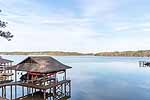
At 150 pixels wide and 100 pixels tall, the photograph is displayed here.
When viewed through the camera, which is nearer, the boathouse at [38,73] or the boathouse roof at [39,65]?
the boathouse at [38,73]

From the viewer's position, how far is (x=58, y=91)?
3669 cm

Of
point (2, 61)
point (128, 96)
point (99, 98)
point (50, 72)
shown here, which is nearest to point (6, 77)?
point (2, 61)

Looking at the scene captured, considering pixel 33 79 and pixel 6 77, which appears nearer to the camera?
pixel 33 79

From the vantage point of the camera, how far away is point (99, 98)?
1294 inches

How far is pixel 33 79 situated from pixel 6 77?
650 inches

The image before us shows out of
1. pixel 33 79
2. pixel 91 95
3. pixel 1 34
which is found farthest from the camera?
pixel 91 95

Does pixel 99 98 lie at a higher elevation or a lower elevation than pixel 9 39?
lower

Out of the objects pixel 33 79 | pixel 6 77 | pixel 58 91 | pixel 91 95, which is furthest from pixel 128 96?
pixel 6 77

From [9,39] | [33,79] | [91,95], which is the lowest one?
[91,95]

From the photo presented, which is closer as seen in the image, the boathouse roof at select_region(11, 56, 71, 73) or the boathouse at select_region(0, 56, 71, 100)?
the boathouse at select_region(0, 56, 71, 100)

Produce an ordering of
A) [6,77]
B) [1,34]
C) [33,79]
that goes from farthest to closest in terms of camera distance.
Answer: [6,77], [33,79], [1,34]

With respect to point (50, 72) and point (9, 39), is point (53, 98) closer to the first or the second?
point (50, 72)

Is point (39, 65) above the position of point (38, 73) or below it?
above

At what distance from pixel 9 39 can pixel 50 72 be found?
12022 mm
